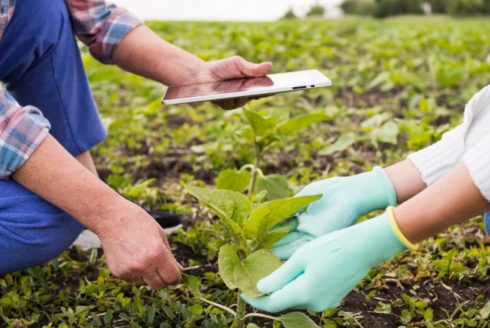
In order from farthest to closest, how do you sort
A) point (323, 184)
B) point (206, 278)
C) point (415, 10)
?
point (415, 10)
point (206, 278)
point (323, 184)

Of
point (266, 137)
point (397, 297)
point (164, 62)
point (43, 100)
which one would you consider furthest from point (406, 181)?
point (43, 100)

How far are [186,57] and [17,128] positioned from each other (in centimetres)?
69

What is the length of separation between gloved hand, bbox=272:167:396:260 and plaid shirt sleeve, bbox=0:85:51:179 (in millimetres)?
567

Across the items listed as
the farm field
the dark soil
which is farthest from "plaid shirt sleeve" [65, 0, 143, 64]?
the dark soil

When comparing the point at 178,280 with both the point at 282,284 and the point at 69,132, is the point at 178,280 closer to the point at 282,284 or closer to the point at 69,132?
the point at 282,284

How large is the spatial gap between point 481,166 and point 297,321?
0.49m

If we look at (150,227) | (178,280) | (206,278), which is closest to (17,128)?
(150,227)

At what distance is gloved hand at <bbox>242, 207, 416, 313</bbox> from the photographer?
1183 mm

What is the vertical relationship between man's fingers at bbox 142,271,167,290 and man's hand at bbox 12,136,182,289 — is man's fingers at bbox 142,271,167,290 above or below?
below

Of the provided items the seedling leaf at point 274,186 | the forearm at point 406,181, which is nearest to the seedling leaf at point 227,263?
the forearm at point 406,181

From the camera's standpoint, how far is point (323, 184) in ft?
5.12

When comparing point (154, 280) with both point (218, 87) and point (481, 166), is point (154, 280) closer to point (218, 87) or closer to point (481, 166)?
point (218, 87)

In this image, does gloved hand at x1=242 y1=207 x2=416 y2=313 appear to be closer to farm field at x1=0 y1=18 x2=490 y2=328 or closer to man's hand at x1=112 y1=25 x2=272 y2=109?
farm field at x1=0 y1=18 x2=490 y2=328

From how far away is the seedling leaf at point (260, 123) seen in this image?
202 centimetres
